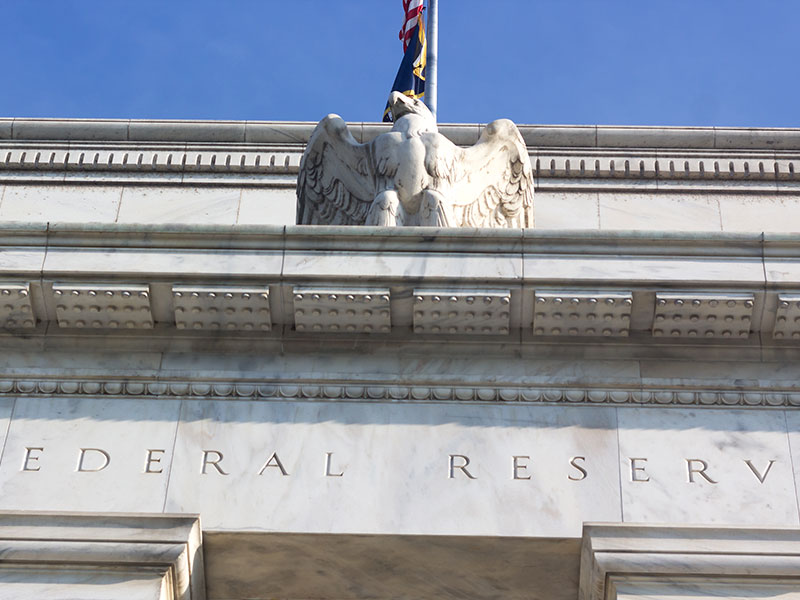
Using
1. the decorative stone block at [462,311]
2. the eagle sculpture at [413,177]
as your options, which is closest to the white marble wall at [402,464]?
the decorative stone block at [462,311]

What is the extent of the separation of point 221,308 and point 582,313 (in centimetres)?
309

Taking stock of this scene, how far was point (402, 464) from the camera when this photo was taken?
13.9 metres

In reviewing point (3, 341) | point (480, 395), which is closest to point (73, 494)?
point (3, 341)

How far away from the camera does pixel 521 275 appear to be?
1431 cm

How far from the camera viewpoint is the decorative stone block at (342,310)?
47.0 feet

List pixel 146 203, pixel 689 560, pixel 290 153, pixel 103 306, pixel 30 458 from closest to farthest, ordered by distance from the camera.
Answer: pixel 689 560, pixel 30 458, pixel 103 306, pixel 146 203, pixel 290 153

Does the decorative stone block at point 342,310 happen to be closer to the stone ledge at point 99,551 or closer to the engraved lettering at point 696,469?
the stone ledge at point 99,551

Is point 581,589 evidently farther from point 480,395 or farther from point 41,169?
point 41,169

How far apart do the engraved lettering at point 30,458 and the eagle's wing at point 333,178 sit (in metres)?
4.01

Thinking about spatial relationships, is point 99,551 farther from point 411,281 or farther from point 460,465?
point 411,281

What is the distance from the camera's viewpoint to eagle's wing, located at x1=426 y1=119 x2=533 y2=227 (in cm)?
1652

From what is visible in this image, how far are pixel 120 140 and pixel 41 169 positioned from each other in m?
1.02

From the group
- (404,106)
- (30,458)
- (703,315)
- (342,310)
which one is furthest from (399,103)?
(30,458)

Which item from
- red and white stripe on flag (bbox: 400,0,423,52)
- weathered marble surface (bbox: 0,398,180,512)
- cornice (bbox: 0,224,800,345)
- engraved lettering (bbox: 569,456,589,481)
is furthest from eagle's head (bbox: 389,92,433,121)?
red and white stripe on flag (bbox: 400,0,423,52)
